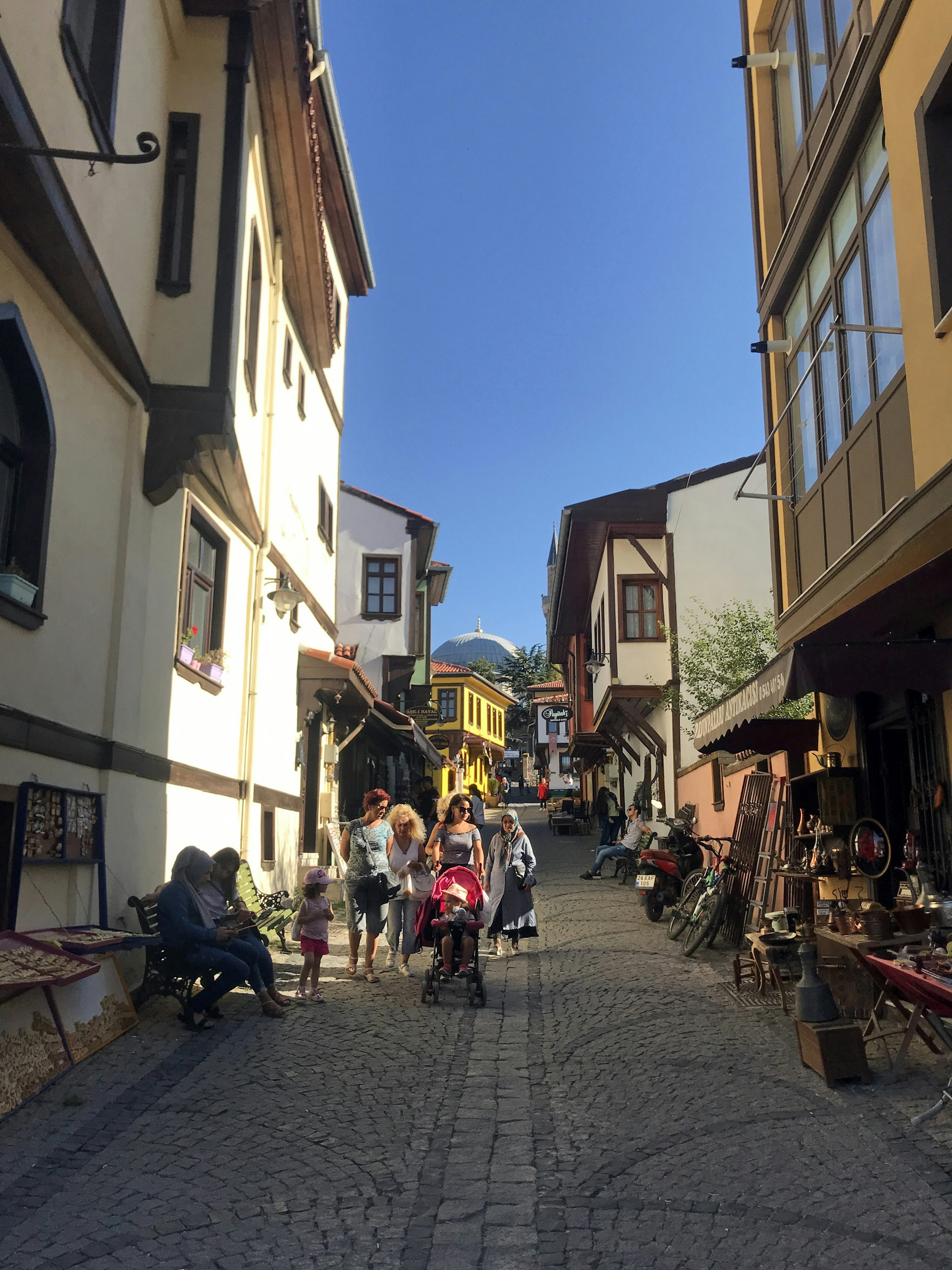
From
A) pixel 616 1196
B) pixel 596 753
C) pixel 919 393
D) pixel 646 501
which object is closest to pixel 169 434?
pixel 919 393

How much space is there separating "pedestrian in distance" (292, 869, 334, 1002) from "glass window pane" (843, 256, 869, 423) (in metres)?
6.08

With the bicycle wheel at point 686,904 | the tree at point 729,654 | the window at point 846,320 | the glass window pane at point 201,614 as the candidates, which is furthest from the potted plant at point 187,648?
the tree at point 729,654

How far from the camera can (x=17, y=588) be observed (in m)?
6.28

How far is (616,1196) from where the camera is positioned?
14.0 ft

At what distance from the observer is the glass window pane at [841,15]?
376 inches

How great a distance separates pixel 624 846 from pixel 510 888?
7.66 meters

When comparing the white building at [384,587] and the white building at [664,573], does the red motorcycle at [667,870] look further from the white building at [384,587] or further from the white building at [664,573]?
the white building at [384,587]

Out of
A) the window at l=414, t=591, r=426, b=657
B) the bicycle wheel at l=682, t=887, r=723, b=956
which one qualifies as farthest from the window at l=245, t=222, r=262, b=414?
the window at l=414, t=591, r=426, b=657

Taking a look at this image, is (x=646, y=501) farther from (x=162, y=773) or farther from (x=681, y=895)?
(x=162, y=773)

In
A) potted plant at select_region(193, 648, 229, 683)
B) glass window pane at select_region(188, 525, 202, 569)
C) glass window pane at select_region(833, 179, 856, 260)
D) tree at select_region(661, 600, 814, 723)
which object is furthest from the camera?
tree at select_region(661, 600, 814, 723)

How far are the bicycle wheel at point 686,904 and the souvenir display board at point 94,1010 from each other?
6.24 m

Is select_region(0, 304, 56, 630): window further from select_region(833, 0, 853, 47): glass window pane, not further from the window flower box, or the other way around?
select_region(833, 0, 853, 47): glass window pane

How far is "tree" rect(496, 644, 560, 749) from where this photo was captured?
3450 inches

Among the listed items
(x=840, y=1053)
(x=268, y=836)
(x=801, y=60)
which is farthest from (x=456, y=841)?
(x=801, y=60)
